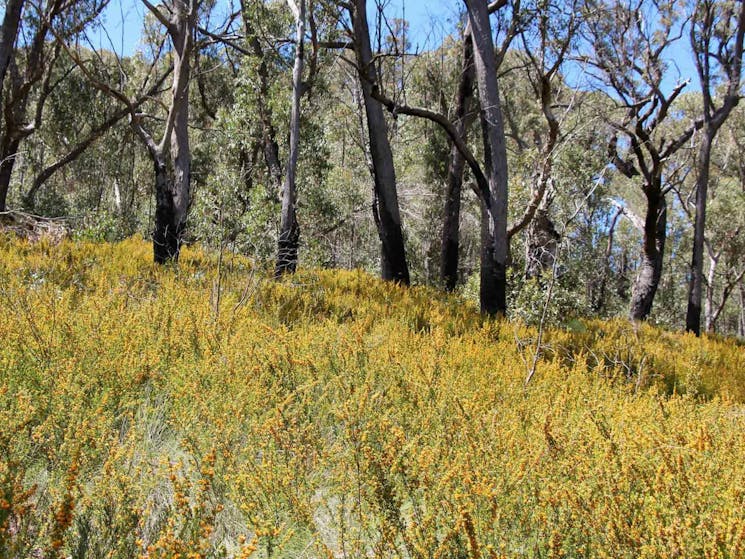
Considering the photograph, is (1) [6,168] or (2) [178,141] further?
(1) [6,168]

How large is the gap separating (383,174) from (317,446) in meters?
7.24

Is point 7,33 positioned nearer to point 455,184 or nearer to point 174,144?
point 174,144

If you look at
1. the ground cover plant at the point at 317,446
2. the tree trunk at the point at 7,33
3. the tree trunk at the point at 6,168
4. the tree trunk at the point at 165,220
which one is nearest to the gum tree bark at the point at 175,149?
the tree trunk at the point at 165,220

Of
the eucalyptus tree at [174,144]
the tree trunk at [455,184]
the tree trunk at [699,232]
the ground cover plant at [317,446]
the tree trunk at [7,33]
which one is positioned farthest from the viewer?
the tree trunk at [699,232]

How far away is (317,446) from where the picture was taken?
10.0 feet

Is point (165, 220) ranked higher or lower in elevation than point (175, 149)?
lower

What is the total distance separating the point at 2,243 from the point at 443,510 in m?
6.93

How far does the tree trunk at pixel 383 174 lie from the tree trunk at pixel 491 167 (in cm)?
185

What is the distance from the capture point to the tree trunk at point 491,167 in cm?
814

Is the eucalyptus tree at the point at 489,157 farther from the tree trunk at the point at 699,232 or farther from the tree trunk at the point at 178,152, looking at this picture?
the tree trunk at the point at 699,232

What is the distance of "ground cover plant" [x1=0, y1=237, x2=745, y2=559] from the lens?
7.14 ft

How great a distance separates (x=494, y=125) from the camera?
8.20 meters

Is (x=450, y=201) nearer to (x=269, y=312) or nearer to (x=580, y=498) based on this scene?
(x=269, y=312)

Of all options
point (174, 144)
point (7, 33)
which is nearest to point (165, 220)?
point (174, 144)
